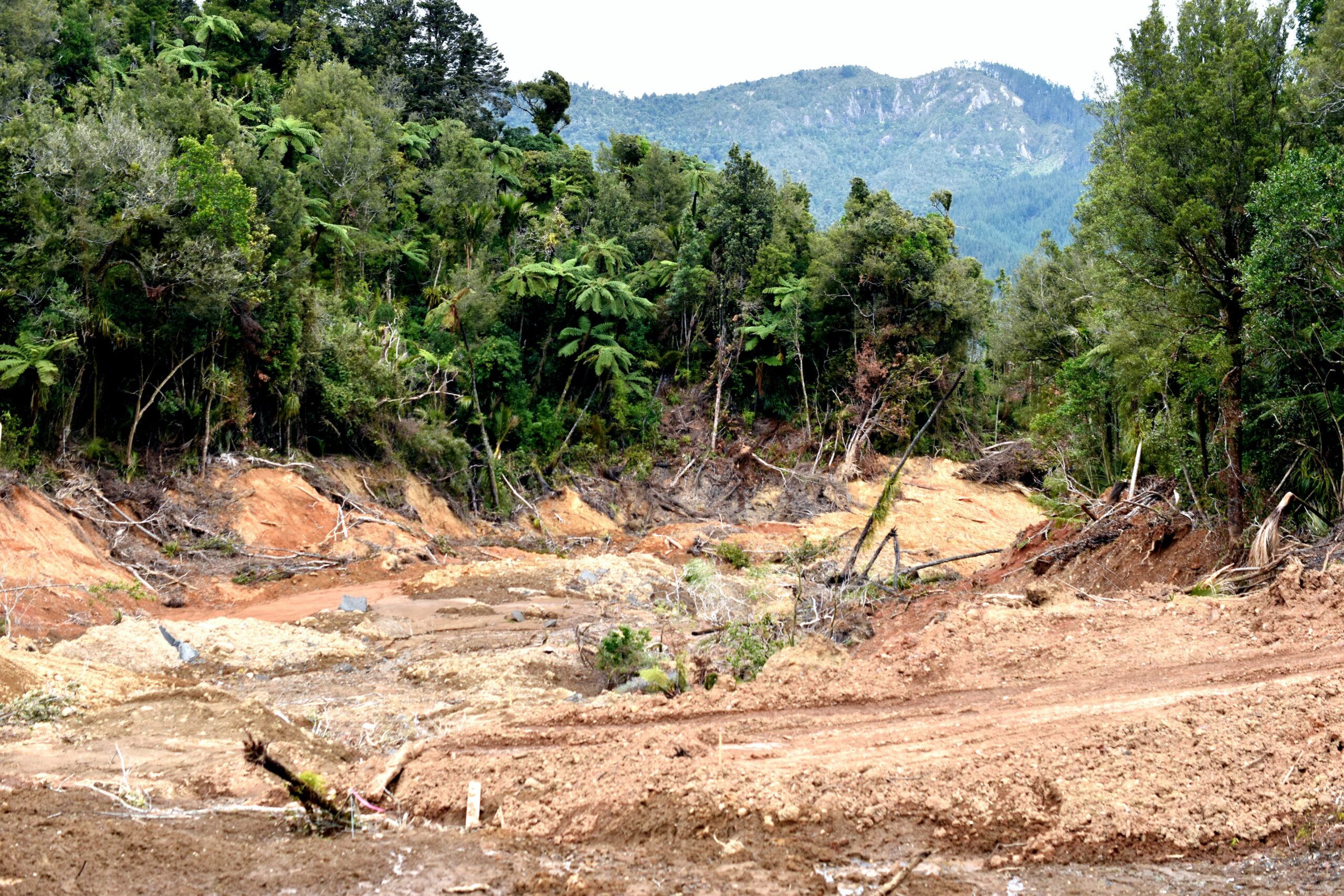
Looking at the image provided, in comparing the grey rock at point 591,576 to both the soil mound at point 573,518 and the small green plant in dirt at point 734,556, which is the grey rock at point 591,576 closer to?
the small green plant in dirt at point 734,556

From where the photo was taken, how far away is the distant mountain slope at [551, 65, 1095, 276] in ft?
338

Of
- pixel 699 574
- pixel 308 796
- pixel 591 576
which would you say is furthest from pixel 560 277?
pixel 308 796

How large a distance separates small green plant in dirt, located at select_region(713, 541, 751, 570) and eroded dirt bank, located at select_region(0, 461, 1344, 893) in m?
6.45

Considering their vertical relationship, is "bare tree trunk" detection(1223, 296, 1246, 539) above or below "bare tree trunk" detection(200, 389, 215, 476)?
above

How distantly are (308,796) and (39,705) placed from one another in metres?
3.05

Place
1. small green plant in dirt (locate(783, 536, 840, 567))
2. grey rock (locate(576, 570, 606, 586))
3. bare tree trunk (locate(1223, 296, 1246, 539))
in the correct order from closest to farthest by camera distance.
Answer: bare tree trunk (locate(1223, 296, 1246, 539)), small green plant in dirt (locate(783, 536, 840, 567)), grey rock (locate(576, 570, 606, 586))

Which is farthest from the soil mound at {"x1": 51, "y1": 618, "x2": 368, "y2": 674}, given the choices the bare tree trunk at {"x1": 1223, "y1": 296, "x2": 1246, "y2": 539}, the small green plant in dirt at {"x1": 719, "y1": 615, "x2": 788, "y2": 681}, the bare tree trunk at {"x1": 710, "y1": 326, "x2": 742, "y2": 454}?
the bare tree trunk at {"x1": 710, "y1": 326, "x2": 742, "y2": 454}

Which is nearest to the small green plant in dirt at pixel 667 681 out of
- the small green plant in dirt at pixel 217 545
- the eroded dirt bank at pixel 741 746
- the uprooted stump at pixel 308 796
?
the eroded dirt bank at pixel 741 746

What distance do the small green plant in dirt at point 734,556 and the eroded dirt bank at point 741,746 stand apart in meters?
6.45

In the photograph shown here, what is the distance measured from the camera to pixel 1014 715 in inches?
248

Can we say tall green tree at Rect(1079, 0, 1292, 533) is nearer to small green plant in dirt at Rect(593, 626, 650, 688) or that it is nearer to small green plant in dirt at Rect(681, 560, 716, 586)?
small green plant in dirt at Rect(681, 560, 716, 586)

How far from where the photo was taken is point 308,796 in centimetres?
501

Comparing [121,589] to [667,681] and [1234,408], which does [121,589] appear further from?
[1234,408]

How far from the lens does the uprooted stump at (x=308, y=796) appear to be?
4.86 m
